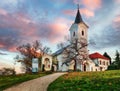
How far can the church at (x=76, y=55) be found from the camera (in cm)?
6644

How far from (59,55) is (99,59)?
20.5 meters

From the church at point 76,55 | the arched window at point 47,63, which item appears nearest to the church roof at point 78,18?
the church at point 76,55

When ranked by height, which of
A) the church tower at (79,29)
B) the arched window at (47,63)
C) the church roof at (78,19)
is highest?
the church roof at (78,19)

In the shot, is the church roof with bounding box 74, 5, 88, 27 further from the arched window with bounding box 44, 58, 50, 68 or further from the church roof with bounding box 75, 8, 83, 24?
the arched window with bounding box 44, 58, 50, 68

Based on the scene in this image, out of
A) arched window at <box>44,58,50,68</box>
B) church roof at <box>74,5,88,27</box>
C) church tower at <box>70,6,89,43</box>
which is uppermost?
church roof at <box>74,5,88,27</box>

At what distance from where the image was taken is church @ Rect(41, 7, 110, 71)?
66438 millimetres

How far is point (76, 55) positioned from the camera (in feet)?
210

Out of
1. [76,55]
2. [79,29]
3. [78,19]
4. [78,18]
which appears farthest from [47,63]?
[78,18]

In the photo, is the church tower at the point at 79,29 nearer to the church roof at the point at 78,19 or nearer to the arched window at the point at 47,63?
the church roof at the point at 78,19

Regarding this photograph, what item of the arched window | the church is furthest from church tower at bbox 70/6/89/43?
the arched window

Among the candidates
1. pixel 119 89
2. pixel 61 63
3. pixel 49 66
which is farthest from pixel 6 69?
pixel 119 89

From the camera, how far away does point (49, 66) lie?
64000mm

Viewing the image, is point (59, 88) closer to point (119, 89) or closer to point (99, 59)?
point (119, 89)

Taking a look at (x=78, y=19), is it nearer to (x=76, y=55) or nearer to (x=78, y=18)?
(x=78, y=18)
